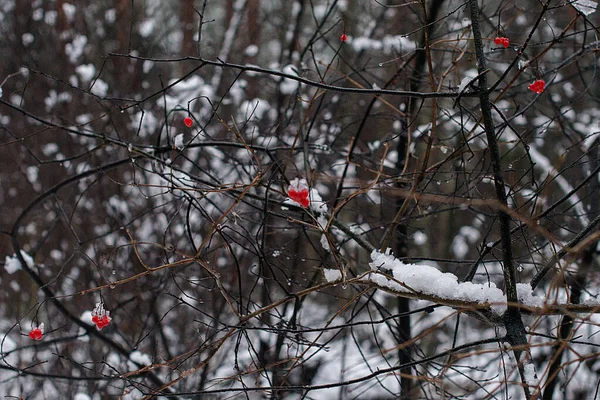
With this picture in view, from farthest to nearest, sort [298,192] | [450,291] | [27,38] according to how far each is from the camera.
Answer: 1. [27,38]
2. [450,291]
3. [298,192]

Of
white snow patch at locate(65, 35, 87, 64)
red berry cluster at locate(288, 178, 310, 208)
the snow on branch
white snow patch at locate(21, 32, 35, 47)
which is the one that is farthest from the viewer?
white snow patch at locate(21, 32, 35, 47)

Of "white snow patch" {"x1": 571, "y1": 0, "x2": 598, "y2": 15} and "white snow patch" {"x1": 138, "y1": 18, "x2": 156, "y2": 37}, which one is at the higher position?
"white snow patch" {"x1": 138, "y1": 18, "x2": 156, "y2": 37}

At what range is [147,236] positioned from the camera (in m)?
5.48

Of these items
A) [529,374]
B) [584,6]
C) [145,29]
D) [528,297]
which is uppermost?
[145,29]

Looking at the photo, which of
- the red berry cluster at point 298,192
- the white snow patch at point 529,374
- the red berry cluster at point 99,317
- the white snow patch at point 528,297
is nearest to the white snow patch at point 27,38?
the red berry cluster at point 99,317

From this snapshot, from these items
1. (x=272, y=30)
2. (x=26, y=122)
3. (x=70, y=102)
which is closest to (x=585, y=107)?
(x=272, y=30)

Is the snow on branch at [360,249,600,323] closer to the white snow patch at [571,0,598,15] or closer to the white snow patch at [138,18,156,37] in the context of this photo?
the white snow patch at [571,0,598,15]

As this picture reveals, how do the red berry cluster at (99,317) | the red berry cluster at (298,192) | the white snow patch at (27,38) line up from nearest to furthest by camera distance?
1. the red berry cluster at (298,192)
2. the red berry cluster at (99,317)
3. the white snow patch at (27,38)

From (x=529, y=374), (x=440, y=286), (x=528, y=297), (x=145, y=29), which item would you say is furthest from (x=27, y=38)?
(x=529, y=374)

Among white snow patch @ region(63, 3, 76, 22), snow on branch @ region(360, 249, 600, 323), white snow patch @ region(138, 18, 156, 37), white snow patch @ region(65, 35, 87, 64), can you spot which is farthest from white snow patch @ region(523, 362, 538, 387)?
white snow patch @ region(63, 3, 76, 22)

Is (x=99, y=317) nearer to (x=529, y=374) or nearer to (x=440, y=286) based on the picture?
(x=440, y=286)

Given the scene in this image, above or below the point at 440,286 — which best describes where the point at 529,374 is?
below

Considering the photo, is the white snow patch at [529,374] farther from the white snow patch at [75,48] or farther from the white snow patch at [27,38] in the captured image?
the white snow patch at [27,38]

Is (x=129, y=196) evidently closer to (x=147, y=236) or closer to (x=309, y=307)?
(x=147, y=236)
